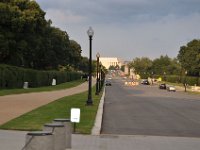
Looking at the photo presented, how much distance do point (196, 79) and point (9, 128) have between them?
357 feet

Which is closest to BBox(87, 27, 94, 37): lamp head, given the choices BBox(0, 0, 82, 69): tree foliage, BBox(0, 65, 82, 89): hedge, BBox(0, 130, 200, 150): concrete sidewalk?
BBox(0, 130, 200, 150): concrete sidewalk

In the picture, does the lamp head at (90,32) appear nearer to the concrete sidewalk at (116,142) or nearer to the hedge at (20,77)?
the concrete sidewalk at (116,142)

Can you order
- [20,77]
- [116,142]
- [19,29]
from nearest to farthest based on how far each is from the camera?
[116,142] < [20,77] < [19,29]

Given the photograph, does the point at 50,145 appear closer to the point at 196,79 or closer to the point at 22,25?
the point at 22,25

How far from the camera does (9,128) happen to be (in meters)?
16.7

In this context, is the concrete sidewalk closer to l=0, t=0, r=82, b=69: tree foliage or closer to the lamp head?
the lamp head

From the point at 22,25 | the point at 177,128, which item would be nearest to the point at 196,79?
the point at 22,25

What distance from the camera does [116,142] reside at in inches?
563

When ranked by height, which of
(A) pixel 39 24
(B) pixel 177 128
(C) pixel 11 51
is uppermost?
(A) pixel 39 24

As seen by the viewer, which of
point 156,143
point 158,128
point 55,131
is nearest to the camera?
point 55,131

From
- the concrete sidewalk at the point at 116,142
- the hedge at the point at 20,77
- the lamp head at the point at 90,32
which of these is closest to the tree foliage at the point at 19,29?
the hedge at the point at 20,77

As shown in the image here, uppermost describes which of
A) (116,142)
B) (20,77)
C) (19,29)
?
(19,29)

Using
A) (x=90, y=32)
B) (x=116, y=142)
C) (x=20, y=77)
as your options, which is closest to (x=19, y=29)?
(x=20, y=77)

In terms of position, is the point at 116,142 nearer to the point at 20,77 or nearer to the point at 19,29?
the point at 20,77
